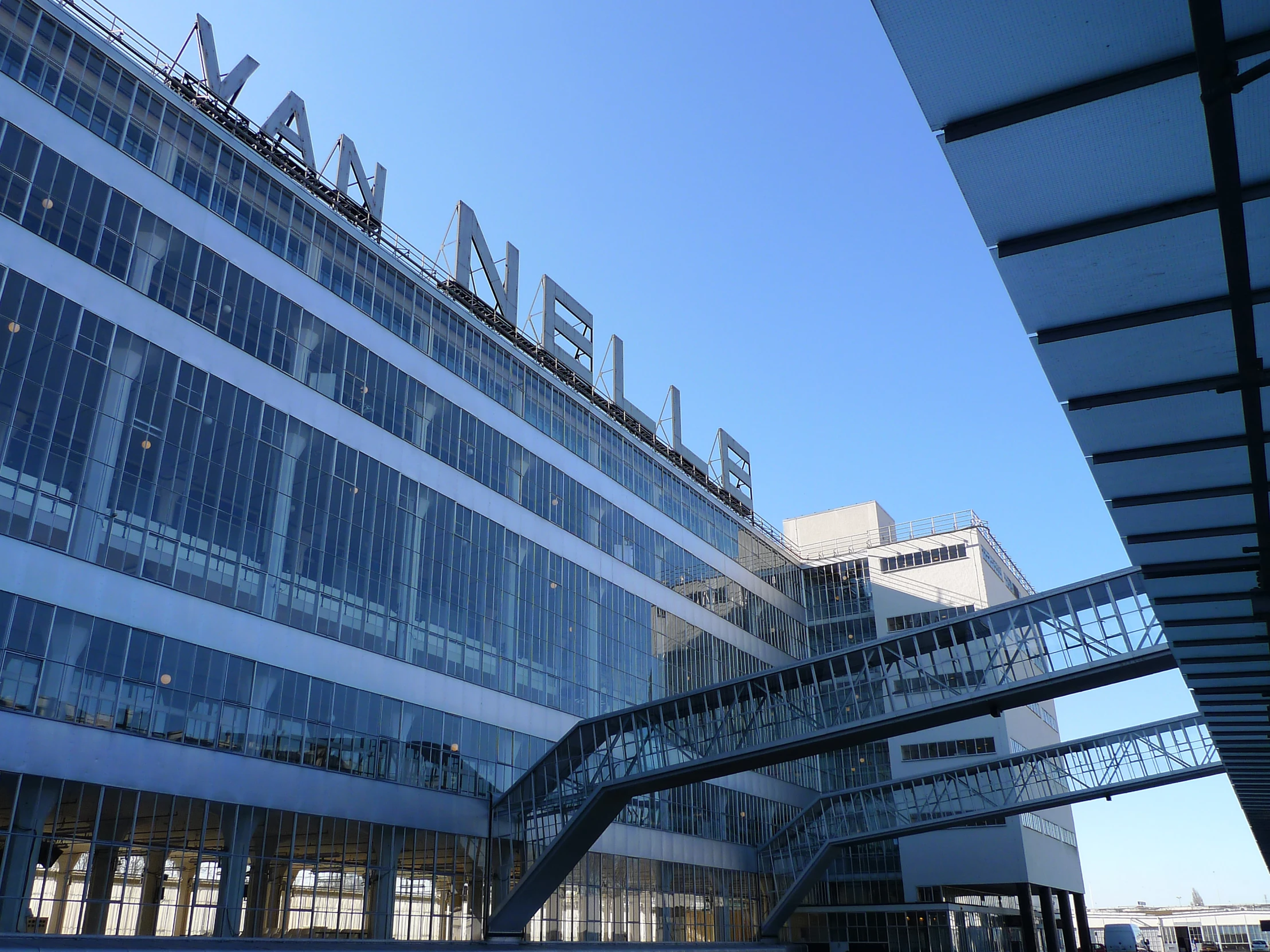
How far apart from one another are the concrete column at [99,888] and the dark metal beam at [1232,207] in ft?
103

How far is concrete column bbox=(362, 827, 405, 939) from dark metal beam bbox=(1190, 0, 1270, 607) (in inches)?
1390

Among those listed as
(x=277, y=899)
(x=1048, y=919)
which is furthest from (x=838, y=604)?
(x=277, y=899)

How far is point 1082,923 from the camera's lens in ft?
253

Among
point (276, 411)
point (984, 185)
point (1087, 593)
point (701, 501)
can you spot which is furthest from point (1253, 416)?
point (701, 501)

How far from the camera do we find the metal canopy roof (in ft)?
23.7

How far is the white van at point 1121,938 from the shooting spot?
79.1 m

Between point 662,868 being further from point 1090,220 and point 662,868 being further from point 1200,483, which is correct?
point 1090,220

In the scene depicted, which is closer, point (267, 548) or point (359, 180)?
point (267, 548)

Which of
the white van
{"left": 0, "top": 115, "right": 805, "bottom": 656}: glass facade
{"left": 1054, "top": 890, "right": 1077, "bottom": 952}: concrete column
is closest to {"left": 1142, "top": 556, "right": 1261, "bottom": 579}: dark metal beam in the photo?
{"left": 0, "top": 115, "right": 805, "bottom": 656}: glass facade

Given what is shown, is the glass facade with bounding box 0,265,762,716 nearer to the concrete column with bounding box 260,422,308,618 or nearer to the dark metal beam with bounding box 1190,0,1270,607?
the concrete column with bounding box 260,422,308,618

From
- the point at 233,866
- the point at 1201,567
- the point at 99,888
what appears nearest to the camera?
the point at 1201,567

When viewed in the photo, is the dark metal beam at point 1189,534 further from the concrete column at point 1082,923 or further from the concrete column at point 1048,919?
the concrete column at point 1082,923

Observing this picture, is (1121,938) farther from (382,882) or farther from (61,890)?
(61,890)

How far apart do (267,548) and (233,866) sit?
11125mm
